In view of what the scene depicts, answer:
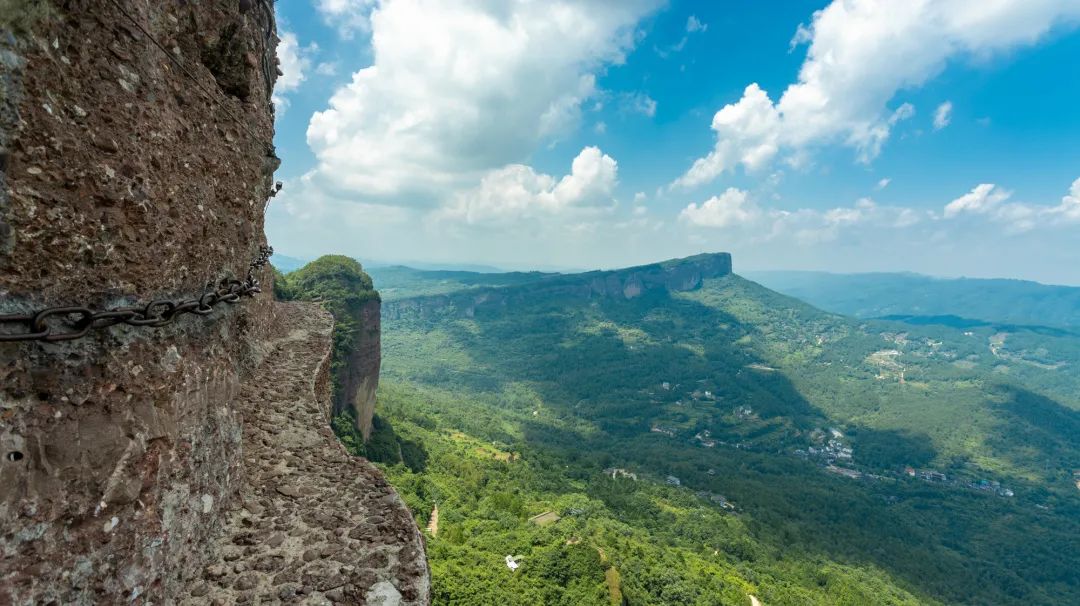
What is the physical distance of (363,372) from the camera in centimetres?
2684

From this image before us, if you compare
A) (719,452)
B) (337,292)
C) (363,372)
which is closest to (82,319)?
(363,372)

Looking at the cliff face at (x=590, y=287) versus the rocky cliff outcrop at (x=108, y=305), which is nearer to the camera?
the rocky cliff outcrop at (x=108, y=305)

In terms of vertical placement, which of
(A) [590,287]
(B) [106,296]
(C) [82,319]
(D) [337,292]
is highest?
(B) [106,296]

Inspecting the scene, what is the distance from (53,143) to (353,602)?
10.7 feet

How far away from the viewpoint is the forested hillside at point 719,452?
24297 mm

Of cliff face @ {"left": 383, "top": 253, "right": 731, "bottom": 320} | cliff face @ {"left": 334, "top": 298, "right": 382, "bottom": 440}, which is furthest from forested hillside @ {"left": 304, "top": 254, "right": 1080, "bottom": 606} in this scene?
cliff face @ {"left": 334, "top": 298, "right": 382, "bottom": 440}

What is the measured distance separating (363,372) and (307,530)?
24.4 m

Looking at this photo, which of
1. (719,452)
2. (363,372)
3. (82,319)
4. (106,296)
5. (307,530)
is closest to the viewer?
(82,319)

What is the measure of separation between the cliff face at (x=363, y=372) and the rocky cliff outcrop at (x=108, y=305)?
22033 mm

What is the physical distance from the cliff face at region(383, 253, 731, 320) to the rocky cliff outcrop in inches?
5584

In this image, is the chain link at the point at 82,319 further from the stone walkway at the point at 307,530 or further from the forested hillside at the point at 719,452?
the forested hillside at the point at 719,452

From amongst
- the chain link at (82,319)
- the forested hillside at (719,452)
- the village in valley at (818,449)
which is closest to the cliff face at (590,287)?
the forested hillside at (719,452)

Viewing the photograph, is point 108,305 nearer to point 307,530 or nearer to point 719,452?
point 307,530

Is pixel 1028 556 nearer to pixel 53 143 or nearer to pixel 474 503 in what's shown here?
pixel 474 503
